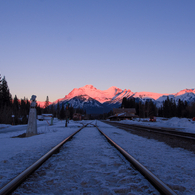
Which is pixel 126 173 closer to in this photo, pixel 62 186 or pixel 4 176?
pixel 62 186

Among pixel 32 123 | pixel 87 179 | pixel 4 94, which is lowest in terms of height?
pixel 87 179

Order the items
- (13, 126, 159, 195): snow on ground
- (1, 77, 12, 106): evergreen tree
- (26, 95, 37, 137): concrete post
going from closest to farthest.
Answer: (13, 126, 159, 195): snow on ground < (26, 95, 37, 137): concrete post < (1, 77, 12, 106): evergreen tree

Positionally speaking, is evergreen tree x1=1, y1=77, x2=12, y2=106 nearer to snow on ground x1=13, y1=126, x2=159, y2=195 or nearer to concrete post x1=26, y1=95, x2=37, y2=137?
concrete post x1=26, y1=95, x2=37, y2=137

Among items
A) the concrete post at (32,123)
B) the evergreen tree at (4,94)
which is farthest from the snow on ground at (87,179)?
the evergreen tree at (4,94)

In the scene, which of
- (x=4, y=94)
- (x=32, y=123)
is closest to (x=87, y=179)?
(x=32, y=123)

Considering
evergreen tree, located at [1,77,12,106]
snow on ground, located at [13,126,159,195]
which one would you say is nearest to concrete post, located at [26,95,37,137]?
snow on ground, located at [13,126,159,195]

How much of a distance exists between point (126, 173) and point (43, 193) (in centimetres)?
175

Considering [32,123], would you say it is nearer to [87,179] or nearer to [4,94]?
[87,179]

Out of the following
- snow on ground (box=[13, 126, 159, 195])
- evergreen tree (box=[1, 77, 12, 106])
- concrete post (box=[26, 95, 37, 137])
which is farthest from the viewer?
evergreen tree (box=[1, 77, 12, 106])

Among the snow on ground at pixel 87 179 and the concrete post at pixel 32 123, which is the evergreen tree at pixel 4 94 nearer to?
the concrete post at pixel 32 123

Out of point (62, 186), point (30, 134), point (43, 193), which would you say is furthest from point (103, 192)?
point (30, 134)

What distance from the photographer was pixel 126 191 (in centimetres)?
273

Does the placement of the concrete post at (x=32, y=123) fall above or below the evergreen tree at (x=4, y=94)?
below

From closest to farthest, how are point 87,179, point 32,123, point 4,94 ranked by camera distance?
point 87,179 < point 32,123 < point 4,94
